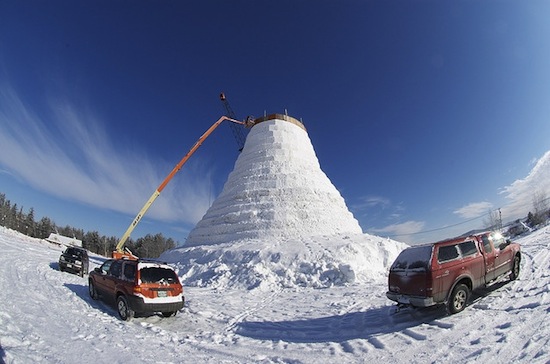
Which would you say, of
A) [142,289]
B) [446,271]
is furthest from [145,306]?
[446,271]

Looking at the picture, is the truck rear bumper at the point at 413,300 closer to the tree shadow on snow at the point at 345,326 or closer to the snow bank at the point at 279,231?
the tree shadow on snow at the point at 345,326

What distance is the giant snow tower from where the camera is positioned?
67.8 feet

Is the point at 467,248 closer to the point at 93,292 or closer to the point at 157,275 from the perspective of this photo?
the point at 157,275

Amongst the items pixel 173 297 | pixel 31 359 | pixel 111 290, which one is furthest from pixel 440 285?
pixel 111 290

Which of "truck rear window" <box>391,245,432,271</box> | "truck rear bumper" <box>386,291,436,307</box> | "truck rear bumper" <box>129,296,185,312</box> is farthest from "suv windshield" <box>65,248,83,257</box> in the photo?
"truck rear window" <box>391,245,432,271</box>

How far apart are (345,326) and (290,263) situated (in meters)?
7.88

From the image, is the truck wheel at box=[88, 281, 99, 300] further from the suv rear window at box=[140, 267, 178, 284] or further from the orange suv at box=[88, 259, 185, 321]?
the suv rear window at box=[140, 267, 178, 284]

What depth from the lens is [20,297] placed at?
30.9ft

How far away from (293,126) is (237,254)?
636 inches

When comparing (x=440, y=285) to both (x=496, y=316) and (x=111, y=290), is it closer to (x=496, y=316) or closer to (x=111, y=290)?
(x=496, y=316)

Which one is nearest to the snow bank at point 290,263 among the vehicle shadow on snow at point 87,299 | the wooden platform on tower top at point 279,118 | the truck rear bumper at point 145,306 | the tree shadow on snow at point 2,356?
the vehicle shadow on snow at point 87,299

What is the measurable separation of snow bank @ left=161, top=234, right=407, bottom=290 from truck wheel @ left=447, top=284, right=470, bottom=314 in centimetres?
689

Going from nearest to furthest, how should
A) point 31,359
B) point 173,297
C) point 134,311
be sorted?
1. point 31,359
2. point 134,311
3. point 173,297

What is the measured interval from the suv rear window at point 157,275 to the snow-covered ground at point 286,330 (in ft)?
3.64
